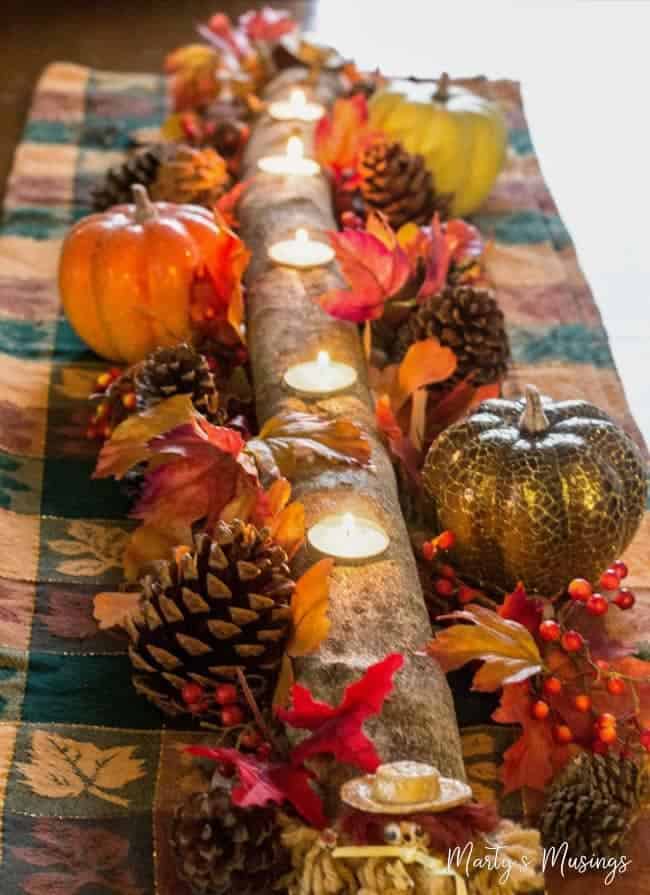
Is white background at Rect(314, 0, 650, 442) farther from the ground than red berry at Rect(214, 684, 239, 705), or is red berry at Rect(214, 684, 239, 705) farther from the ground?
red berry at Rect(214, 684, 239, 705)

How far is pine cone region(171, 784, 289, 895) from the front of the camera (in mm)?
1028

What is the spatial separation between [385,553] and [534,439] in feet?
0.61

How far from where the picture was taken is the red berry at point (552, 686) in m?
1.20

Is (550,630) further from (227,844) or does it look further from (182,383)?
(182,383)

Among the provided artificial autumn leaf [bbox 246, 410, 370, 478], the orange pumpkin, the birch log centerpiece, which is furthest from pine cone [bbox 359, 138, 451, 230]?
artificial autumn leaf [bbox 246, 410, 370, 478]

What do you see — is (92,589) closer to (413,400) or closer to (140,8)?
(413,400)

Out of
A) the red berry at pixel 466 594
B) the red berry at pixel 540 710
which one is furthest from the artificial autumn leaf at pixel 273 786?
the red berry at pixel 466 594

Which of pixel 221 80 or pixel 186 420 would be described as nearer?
pixel 186 420

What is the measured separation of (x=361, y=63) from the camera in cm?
323

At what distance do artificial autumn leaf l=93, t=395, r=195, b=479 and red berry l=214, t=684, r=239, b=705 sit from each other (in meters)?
0.27

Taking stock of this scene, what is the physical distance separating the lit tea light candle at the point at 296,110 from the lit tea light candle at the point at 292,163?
171mm

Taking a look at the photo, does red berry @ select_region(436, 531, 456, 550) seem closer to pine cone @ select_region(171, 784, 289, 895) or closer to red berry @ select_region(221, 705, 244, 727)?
red berry @ select_region(221, 705, 244, 727)

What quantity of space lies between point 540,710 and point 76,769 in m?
0.39

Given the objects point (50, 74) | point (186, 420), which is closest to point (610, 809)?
point (186, 420)
